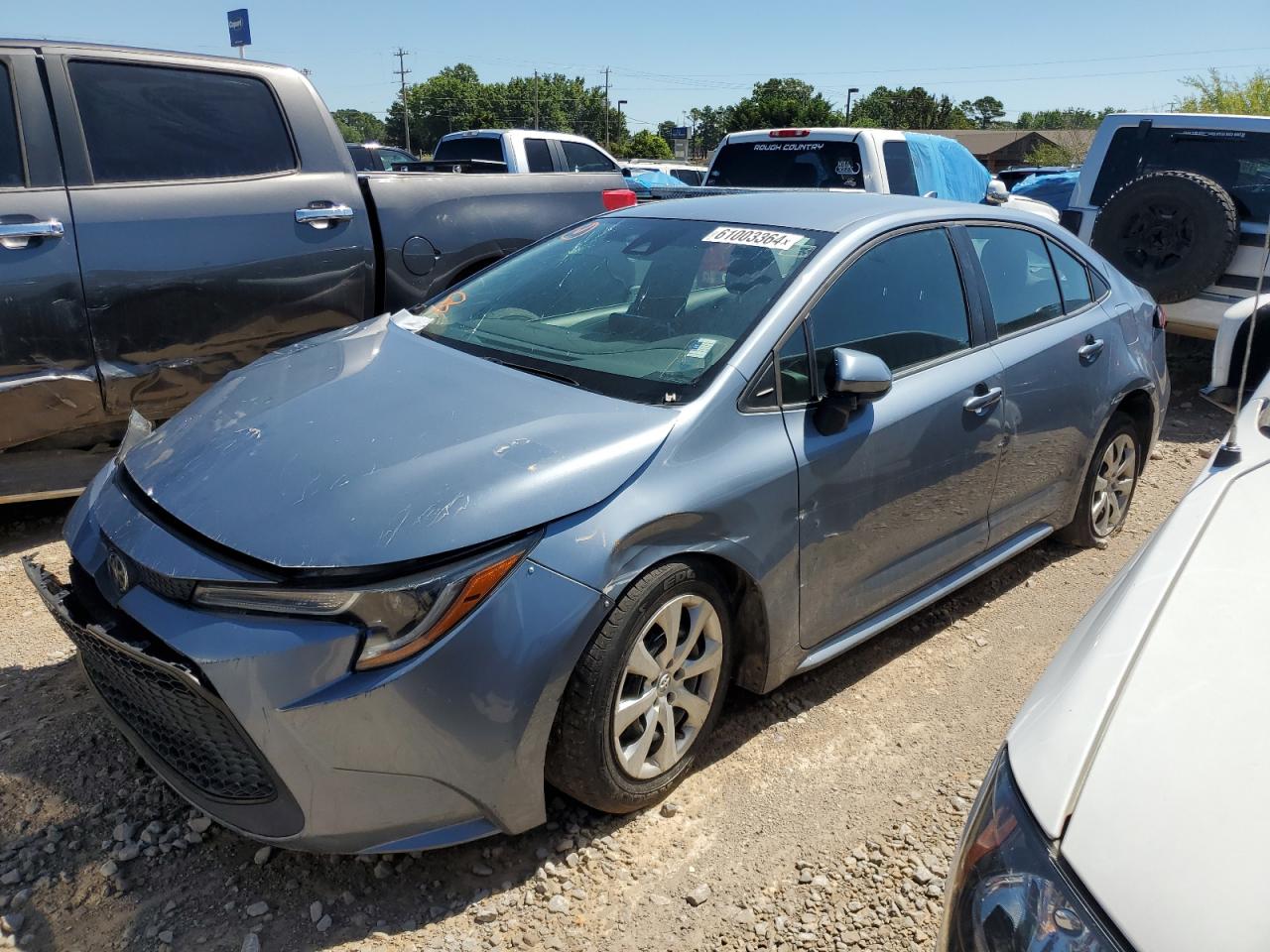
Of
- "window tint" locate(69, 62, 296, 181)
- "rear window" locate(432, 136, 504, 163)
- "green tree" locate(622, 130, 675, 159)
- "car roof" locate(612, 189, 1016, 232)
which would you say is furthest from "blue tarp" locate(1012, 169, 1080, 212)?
"green tree" locate(622, 130, 675, 159)

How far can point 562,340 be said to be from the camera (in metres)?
3.09

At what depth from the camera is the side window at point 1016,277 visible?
12.2ft

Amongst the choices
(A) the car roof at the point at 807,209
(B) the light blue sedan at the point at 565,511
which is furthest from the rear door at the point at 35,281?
(A) the car roof at the point at 807,209

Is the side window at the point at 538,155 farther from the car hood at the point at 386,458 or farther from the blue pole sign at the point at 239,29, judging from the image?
the car hood at the point at 386,458

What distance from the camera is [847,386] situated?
279 centimetres

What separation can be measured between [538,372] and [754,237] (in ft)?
3.01

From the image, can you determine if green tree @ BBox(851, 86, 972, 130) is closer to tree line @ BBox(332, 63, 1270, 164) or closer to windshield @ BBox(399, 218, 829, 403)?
tree line @ BBox(332, 63, 1270, 164)

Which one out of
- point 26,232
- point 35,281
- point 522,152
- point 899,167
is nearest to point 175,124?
point 26,232

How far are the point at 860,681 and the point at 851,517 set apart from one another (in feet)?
2.56

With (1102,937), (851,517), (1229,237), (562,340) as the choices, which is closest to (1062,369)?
(851,517)

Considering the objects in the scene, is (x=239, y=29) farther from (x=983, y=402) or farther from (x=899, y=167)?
(x=983, y=402)

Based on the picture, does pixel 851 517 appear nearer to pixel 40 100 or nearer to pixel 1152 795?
pixel 1152 795

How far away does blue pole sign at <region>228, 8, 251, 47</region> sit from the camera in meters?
14.2

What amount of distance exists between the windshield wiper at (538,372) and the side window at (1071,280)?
92.5 inches
